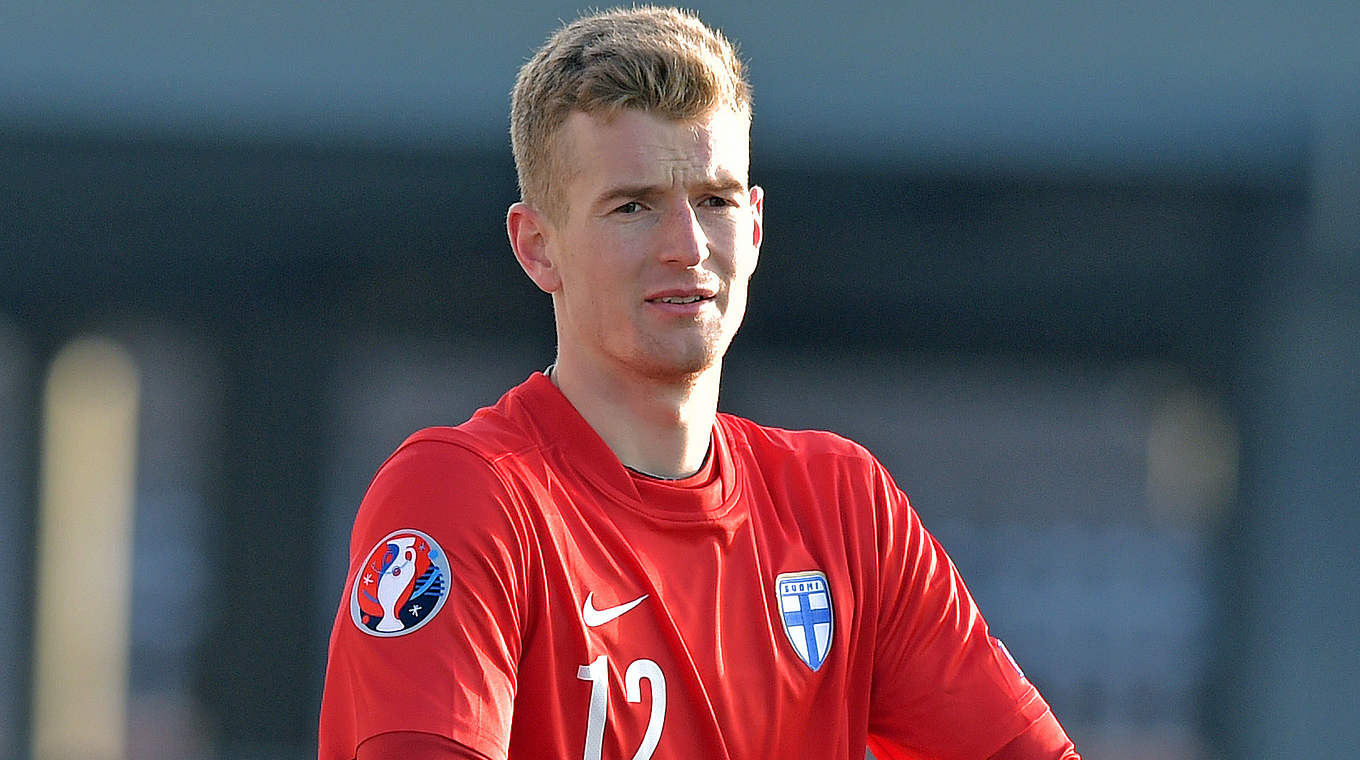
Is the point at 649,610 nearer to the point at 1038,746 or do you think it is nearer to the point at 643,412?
the point at 643,412

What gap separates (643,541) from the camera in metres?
1.90

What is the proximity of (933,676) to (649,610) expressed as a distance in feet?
1.23

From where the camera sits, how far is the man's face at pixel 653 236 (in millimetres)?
1860

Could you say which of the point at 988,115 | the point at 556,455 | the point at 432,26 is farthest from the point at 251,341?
the point at 556,455

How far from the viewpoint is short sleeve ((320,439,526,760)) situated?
5.37 ft

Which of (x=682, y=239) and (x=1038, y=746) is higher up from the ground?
(x=682, y=239)

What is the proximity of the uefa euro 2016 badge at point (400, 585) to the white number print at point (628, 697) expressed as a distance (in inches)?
7.7

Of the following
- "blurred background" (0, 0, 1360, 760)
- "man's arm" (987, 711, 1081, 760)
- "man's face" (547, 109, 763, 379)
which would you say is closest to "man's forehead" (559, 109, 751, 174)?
"man's face" (547, 109, 763, 379)

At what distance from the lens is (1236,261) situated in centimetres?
679

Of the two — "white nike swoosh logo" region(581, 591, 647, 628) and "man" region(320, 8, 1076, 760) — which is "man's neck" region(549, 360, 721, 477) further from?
"white nike swoosh logo" region(581, 591, 647, 628)

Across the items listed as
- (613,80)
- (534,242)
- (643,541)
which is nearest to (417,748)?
(643,541)

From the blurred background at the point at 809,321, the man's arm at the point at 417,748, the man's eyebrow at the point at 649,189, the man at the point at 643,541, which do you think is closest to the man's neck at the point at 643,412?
the man at the point at 643,541

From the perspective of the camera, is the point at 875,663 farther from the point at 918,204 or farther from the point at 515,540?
the point at 918,204

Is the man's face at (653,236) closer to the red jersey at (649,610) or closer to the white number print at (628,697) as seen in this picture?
the red jersey at (649,610)
